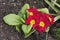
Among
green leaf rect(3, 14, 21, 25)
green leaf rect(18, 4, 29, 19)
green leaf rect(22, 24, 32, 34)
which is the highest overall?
green leaf rect(18, 4, 29, 19)

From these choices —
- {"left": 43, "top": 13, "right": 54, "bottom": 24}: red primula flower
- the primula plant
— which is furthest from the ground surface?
{"left": 43, "top": 13, "right": 54, "bottom": 24}: red primula flower

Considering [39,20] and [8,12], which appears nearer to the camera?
[39,20]

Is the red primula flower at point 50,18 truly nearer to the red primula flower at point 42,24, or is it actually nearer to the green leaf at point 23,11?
the red primula flower at point 42,24

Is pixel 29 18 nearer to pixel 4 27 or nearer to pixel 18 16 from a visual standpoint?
pixel 18 16

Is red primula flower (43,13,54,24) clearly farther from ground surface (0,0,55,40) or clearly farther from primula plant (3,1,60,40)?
ground surface (0,0,55,40)

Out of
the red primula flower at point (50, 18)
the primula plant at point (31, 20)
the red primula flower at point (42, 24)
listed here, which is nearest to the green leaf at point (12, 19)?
the primula plant at point (31, 20)

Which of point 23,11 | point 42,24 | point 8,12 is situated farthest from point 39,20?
point 8,12

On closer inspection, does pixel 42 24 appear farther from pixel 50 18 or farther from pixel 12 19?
pixel 12 19

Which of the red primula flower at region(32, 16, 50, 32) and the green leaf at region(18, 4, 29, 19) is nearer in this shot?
the red primula flower at region(32, 16, 50, 32)
